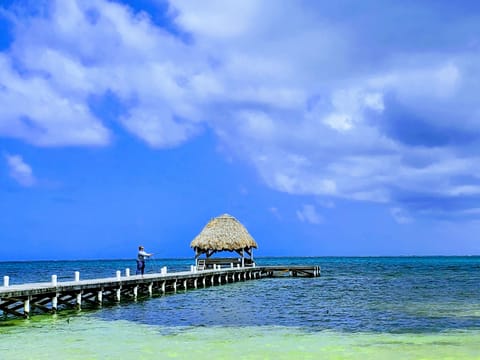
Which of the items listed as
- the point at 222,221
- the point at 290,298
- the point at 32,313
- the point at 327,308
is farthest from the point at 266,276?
the point at 32,313

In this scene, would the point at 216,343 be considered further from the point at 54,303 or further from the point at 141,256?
the point at 141,256

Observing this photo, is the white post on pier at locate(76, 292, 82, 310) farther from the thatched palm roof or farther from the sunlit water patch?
the thatched palm roof

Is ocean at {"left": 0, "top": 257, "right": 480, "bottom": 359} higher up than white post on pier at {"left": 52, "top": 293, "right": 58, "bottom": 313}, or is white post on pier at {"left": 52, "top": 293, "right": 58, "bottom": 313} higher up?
white post on pier at {"left": 52, "top": 293, "right": 58, "bottom": 313}

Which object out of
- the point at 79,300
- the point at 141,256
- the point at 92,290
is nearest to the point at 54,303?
the point at 79,300

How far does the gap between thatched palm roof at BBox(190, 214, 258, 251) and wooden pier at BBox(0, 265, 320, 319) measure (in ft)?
6.96

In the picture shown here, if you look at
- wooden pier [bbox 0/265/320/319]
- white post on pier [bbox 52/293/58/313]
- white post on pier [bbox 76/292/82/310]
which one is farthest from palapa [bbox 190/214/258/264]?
white post on pier [bbox 52/293/58/313]

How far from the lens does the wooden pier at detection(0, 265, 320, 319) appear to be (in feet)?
72.1

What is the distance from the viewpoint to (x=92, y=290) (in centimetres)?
2681

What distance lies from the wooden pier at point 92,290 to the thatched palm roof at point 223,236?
2121 millimetres

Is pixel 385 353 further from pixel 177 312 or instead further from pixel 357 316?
pixel 177 312

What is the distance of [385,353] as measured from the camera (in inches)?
587

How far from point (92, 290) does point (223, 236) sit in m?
21.9

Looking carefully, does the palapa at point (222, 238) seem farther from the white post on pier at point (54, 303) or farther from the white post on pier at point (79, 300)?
the white post on pier at point (54, 303)

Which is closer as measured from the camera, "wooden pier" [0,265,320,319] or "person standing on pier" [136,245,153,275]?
"wooden pier" [0,265,320,319]
